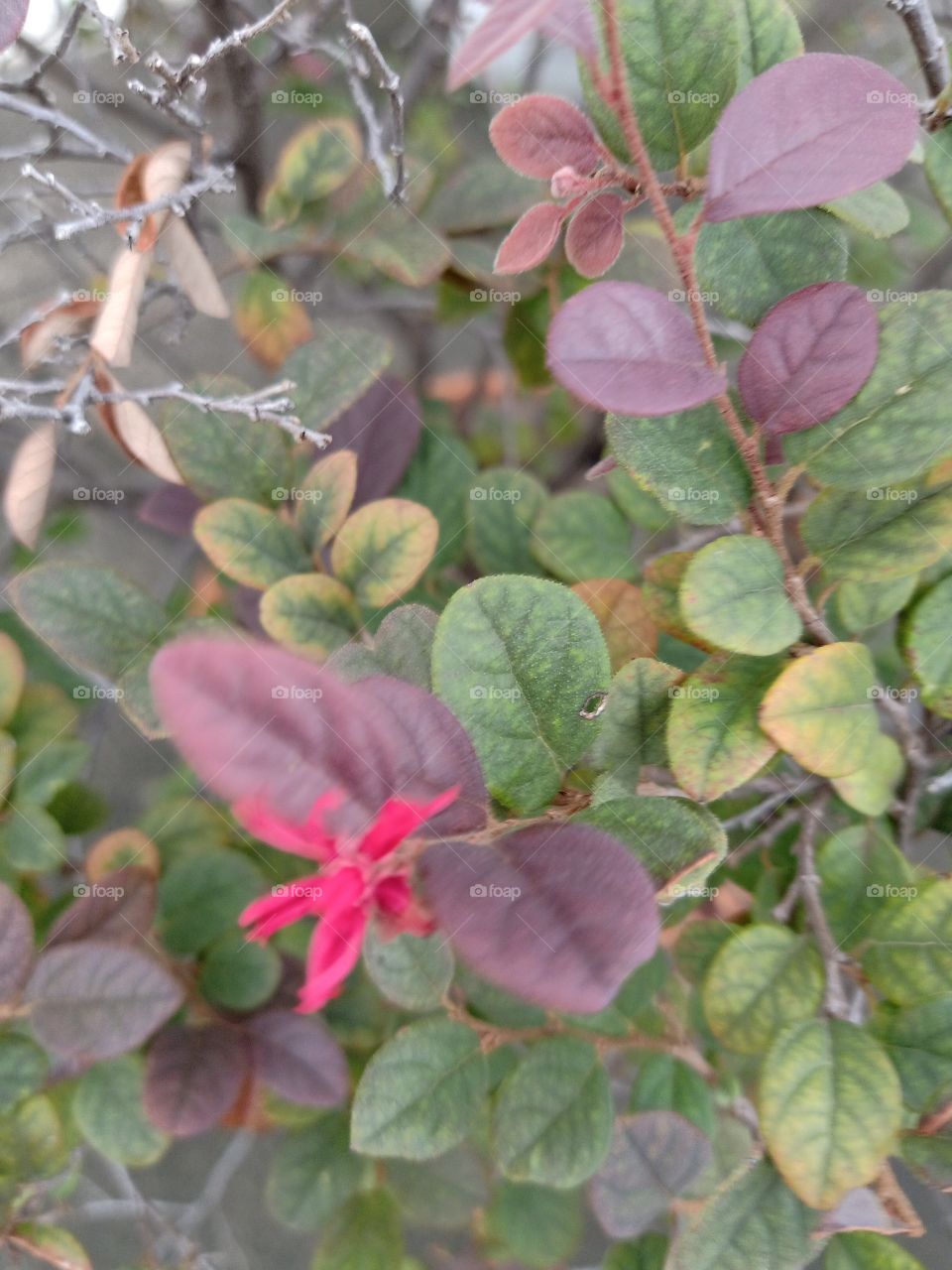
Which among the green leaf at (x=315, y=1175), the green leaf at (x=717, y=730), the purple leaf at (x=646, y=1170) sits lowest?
the green leaf at (x=315, y=1175)

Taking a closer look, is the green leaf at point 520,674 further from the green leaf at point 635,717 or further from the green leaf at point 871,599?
the green leaf at point 871,599

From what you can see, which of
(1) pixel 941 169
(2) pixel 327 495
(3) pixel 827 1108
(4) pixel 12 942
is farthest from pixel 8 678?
(1) pixel 941 169

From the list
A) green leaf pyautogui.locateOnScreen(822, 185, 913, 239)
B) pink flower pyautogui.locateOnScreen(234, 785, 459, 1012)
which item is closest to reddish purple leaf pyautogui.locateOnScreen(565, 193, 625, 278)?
green leaf pyautogui.locateOnScreen(822, 185, 913, 239)

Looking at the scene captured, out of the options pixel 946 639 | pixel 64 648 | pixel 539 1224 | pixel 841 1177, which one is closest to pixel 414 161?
pixel 64 648

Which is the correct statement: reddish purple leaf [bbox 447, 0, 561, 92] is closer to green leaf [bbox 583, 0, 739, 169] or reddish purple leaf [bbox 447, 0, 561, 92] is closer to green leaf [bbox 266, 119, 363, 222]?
green leaf [bbox 583, 0, 739, 169]

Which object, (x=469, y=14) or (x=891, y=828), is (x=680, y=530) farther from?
(x=469, y=14)

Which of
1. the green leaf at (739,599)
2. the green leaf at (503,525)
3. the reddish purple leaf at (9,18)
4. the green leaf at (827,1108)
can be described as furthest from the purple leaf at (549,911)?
the reddish purple leaf at (9,18)
